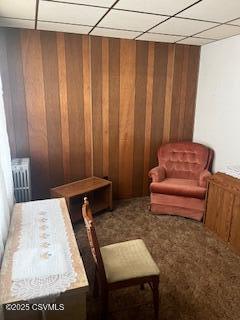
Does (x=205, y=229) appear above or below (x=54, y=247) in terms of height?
below

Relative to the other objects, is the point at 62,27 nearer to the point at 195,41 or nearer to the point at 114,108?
the point at 114,108

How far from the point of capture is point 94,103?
3.45 m

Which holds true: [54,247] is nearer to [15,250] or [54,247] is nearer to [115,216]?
[15,250]

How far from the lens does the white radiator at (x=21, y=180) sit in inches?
112

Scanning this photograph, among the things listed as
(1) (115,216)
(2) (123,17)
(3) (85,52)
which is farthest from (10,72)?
(1) (115,216)

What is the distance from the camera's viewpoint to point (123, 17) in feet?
8.01

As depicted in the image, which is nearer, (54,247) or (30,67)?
(54,247)

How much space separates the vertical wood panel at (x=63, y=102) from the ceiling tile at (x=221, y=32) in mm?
1725

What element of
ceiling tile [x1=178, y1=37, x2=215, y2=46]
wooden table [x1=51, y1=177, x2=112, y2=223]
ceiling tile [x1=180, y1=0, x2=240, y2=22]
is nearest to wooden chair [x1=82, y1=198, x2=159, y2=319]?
wooden table [x1=51, y1=177, x2=112, y2=223]

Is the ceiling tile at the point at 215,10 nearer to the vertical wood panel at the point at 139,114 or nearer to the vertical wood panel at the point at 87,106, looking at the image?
the vertical wood panel at the point at 139,114

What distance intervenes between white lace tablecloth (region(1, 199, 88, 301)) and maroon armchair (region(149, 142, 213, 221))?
1642 millimetres

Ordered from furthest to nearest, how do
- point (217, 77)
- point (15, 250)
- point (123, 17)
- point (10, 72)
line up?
point (217, 77) < point (10, 72) < point (123, 17) < point (15, 250)

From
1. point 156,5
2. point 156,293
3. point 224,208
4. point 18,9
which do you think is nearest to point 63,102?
point 18,9

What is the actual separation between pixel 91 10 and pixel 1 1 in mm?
747
